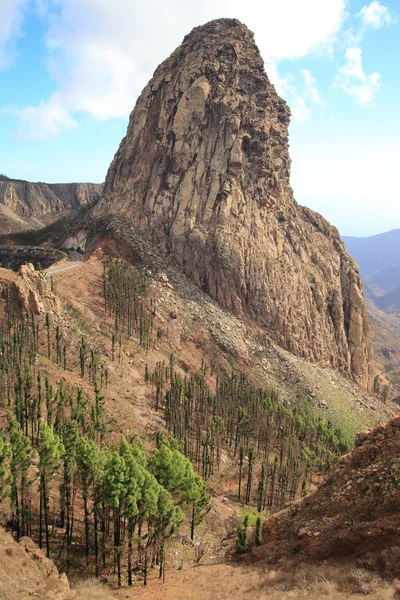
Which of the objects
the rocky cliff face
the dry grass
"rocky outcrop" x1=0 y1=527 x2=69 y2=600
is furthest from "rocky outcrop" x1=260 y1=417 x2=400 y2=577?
the rocky cliff face

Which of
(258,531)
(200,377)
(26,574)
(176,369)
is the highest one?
(176,369)

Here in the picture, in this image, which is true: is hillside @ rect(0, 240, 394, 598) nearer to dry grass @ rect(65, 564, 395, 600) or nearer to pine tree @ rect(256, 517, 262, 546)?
dry grass @ rect(65, 564, 395, 600)

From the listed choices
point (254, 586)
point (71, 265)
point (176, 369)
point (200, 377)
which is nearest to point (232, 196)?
point (71, 265)

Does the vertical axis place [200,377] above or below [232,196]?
below

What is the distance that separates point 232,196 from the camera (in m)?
123

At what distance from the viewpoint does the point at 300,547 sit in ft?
113

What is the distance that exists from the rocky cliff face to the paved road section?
737 inches

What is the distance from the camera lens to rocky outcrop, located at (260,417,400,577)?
98.1ft

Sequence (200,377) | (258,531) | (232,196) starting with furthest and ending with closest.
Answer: (232,196), (200,377), (258,531)

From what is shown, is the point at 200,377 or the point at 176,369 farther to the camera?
the point at 176,369

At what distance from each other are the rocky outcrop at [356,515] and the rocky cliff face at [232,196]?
8238 cm

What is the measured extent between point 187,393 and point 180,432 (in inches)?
401

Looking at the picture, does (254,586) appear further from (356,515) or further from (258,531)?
(356,515)

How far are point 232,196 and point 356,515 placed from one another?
103 m
